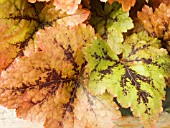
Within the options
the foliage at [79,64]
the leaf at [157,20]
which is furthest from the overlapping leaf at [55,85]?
the leaf at [157,20]

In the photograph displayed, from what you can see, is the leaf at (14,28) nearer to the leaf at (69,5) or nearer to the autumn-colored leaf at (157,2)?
the leaf at (69,5)

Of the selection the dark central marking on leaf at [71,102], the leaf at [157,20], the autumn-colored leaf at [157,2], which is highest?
the autumn-colored leaf at [157,2]

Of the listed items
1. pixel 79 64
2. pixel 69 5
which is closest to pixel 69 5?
pixel 69 5

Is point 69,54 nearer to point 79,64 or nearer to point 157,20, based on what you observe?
point 79,64

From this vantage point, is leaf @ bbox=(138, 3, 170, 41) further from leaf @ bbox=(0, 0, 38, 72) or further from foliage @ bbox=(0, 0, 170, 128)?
leaf @ bbox=(0, 0, 38, 72)

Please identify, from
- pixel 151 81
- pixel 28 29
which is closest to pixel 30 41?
pixel 28 29

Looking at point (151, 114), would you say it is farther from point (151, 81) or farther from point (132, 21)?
point (132, 21)
